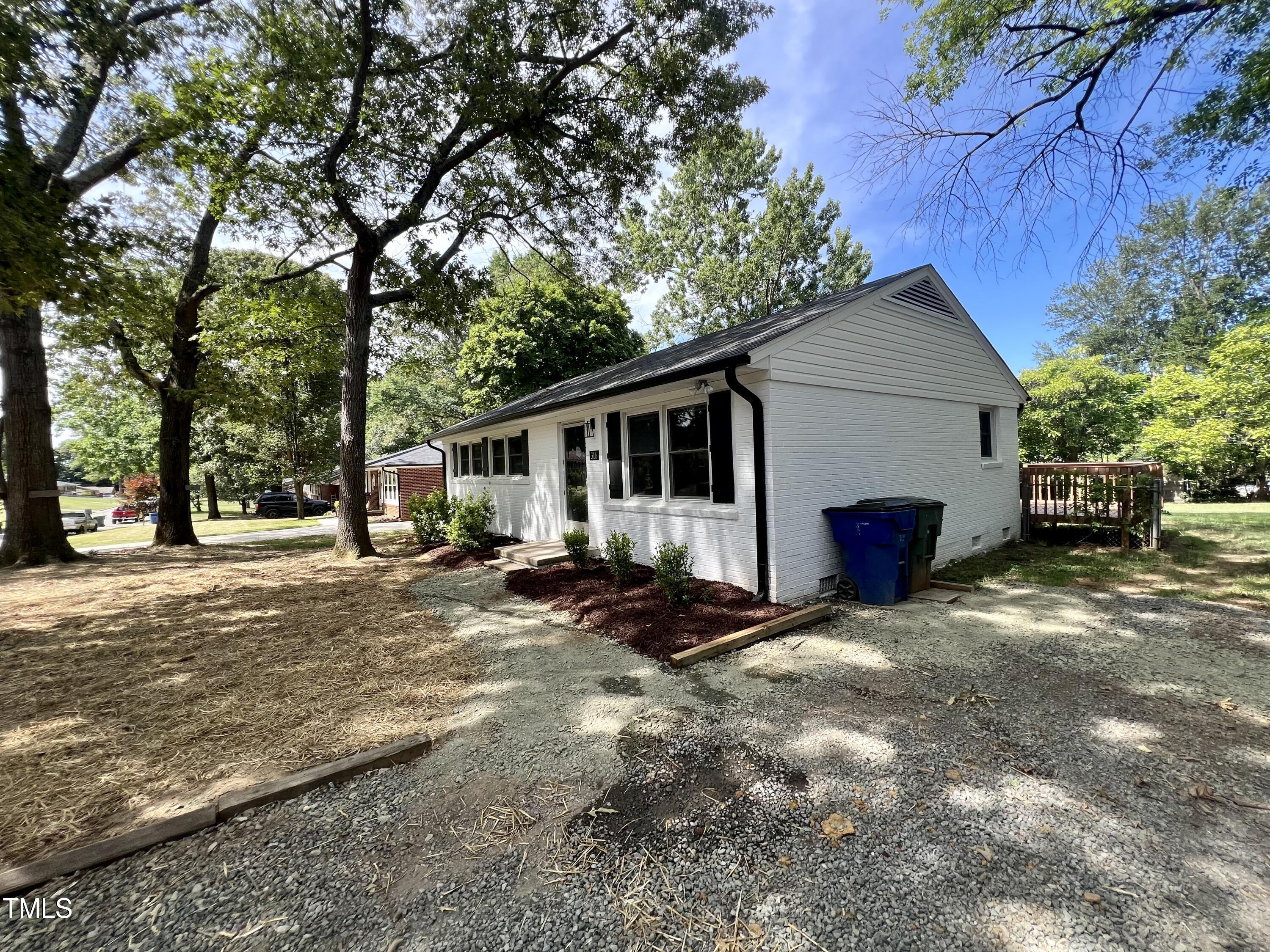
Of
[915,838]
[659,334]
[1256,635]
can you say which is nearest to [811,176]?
[659,334]

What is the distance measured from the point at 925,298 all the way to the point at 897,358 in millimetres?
1395

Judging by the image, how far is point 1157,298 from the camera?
27.6 meters

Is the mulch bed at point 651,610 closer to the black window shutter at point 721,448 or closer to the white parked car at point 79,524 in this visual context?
the black window shutter at point 721,448

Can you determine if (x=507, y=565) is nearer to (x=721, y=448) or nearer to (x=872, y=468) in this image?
(x=721, y=448)

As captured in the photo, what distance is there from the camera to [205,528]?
816 inches

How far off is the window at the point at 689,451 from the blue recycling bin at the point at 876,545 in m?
1.58

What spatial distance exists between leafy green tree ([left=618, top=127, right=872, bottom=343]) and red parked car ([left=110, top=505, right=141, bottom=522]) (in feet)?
107

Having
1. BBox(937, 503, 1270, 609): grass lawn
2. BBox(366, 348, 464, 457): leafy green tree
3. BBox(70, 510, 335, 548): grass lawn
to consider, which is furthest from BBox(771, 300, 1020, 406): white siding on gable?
BBox(366, 348, 464, 457): leafy green tree

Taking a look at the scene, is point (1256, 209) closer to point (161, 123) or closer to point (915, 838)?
point (915, 838)

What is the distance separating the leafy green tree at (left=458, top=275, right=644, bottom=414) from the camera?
60.8ft

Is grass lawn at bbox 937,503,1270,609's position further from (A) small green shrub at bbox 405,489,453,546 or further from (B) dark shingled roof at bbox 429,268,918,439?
(A) small green shrub at bbox 405,489,453,546

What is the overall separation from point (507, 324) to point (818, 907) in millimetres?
19317

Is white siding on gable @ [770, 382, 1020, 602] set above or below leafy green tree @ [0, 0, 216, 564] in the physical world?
below

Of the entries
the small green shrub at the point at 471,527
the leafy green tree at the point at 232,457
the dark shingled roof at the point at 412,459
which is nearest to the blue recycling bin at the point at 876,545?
the small green shrub at the point at 471,527
